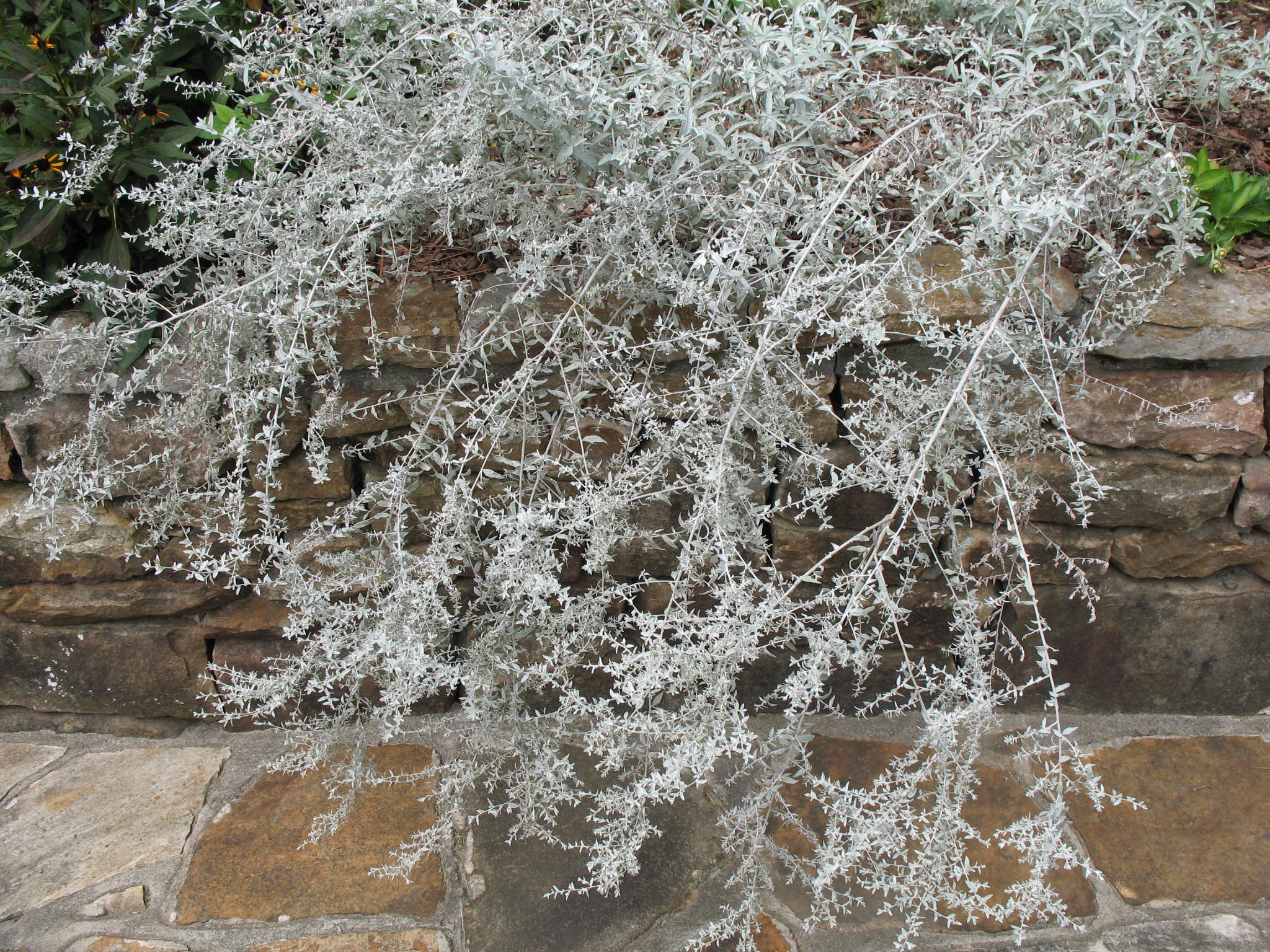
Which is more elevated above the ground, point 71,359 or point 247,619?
point 71,359

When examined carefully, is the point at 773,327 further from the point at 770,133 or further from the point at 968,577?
the point at 968,577

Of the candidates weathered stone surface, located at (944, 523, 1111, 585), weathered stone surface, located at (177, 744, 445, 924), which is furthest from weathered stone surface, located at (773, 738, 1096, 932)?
weathered stone surface, located at (177, 744, 445, 924)

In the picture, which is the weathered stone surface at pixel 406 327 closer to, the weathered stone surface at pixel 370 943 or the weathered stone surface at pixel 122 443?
the weathered stone surface at pixel 122 443

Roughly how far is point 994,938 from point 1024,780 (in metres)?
0.42

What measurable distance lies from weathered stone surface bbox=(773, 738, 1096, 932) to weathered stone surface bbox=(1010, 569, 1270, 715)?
0.28 m

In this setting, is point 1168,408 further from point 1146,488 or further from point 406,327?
point 406,327

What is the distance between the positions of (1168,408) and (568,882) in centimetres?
155

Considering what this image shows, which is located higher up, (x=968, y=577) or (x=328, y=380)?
(x=328, y=380)

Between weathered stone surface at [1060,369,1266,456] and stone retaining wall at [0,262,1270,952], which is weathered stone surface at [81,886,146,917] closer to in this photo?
stone retaining wall at [0,262,1270,952]

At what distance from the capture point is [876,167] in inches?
66.4

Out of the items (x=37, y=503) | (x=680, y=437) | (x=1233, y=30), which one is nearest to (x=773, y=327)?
(x=680, y=437)

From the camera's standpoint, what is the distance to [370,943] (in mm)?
1518

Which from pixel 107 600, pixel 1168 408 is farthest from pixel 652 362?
pixel 107 600

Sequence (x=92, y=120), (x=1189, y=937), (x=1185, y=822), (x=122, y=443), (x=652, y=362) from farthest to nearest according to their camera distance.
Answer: (x=92, y=120), (x=122, y=443), (x=1185, y=822), (x=652, y=362), (x=1189, y=937)
